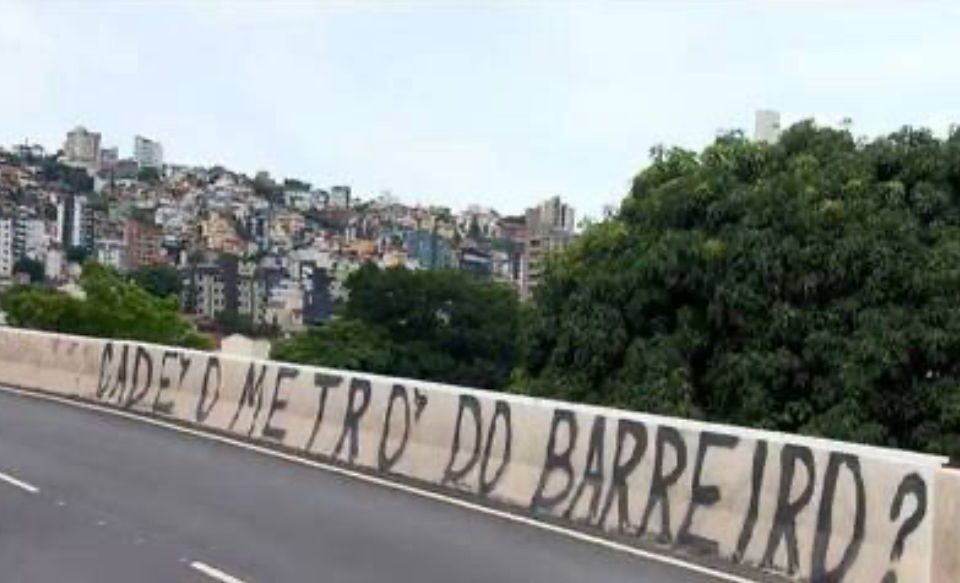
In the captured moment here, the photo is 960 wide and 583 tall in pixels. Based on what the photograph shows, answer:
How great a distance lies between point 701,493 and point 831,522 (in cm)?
139

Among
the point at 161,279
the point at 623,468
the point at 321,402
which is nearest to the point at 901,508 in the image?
the point at 623,468

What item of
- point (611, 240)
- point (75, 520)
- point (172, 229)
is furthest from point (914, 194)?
point (172, 229)

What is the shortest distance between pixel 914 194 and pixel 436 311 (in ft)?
188

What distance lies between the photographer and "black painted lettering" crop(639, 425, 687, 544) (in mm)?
11836

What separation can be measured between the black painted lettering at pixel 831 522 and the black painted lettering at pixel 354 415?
648 centimetres

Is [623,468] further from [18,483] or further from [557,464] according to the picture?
[18,483]

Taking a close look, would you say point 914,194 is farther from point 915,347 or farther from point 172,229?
point 172,229

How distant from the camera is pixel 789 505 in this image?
10.8 m

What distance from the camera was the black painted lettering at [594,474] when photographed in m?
12.6

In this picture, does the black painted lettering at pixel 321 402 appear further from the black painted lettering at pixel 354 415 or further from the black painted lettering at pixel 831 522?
the black painted lettering at pixel 831 522

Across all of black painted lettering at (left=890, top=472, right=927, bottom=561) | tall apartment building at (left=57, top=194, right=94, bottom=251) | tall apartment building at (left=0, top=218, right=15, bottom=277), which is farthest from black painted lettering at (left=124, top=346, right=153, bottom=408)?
tall apartment building at (left=57, top=194, right=94, bottom=251)

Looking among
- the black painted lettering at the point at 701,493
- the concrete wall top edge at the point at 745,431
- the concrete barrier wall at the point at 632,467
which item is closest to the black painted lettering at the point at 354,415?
the concrete barrier wall at the point at 632,467

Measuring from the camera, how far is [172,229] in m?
155

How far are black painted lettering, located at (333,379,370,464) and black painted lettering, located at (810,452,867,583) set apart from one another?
6480 mm
